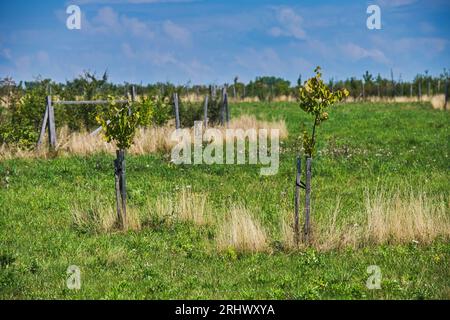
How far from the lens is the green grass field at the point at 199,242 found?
8273 millimetres

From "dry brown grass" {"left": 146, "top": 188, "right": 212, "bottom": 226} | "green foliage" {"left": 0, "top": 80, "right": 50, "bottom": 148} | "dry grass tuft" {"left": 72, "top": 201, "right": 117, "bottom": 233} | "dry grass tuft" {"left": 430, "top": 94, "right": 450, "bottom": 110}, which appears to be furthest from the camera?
"dry grass tuft" {"left": 430, "top": 94, "right": 450, "bottom": 110}

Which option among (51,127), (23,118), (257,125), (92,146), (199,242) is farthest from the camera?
(257,125)

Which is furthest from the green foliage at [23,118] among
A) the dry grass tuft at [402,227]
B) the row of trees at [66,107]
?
the dry grass tuft at [402,227]

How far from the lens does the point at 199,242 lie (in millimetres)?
10773

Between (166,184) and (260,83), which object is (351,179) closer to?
(166,184)

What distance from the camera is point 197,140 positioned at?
2255cm

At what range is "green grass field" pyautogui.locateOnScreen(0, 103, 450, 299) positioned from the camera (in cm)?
827

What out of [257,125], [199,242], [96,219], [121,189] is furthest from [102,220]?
[257,125]

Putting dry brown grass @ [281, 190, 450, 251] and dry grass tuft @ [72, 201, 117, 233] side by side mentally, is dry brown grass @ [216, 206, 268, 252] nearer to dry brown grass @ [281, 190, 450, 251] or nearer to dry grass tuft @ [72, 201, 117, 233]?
dry brown grass @ [281, 190, 450, 251]

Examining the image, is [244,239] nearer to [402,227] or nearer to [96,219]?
[402,227]

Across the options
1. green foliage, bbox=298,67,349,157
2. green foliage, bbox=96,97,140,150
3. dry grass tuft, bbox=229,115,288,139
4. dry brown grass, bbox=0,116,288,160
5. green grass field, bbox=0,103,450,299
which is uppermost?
green foliage, bbox=298,67,349,157

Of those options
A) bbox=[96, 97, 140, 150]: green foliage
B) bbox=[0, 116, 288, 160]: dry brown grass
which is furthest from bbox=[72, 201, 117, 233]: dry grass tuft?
bbox=[0, 116, 288, 160]: dry brown grass
